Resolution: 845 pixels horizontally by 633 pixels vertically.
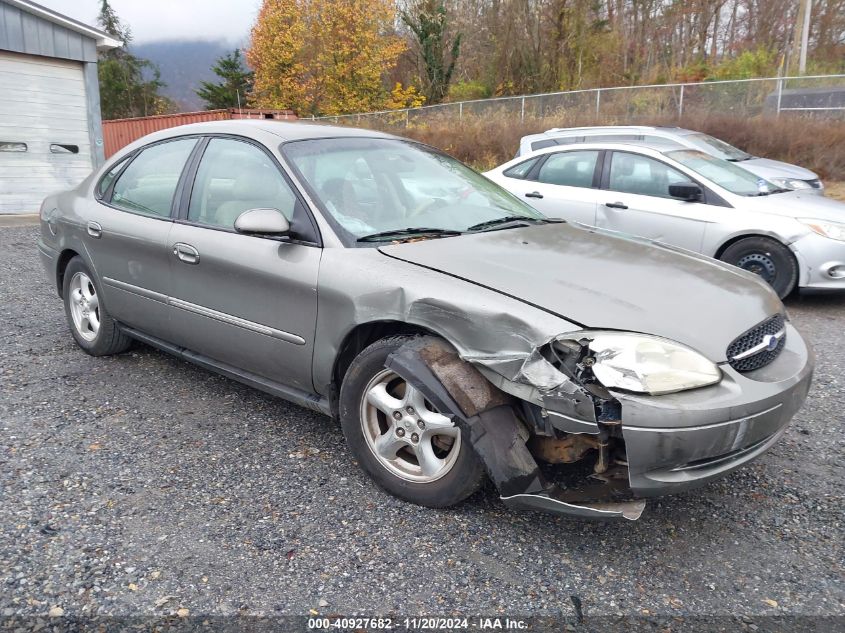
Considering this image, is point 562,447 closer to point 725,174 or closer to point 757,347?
point 757,347

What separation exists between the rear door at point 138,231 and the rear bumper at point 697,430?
8.86ft

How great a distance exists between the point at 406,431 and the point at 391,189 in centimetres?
136

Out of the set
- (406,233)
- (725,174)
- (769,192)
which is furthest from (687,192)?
(406,233)

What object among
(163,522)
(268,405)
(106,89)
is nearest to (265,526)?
(163,522)

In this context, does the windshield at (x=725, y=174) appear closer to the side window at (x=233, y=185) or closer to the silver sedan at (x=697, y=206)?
the silver sedan at (x=697, y=206)

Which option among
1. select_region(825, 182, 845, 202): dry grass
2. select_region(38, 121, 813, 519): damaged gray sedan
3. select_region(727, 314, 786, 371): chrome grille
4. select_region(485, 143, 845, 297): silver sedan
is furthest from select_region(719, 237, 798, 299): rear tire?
select_region(825, 182, 845, 202): dry grass

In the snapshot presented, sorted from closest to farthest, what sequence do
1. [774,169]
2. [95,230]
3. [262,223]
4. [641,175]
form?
[262,223] < [95,230] < [641,175] < [774,169]

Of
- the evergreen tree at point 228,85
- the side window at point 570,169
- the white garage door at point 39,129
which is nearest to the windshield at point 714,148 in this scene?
the side window at point 570,169

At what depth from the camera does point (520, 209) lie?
3.87 m

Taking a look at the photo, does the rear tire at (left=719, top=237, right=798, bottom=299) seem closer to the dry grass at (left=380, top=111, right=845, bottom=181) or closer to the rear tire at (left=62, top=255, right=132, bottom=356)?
the rear tire at (left=62, top=255, right=132, bottom=356)

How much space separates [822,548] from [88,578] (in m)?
2.74

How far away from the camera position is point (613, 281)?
2744mm

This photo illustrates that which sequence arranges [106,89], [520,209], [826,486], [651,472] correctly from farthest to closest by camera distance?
[106,89]
[520,209]
[826,486]
[651,472]

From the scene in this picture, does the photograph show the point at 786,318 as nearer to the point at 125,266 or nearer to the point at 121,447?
the point at 121,447
